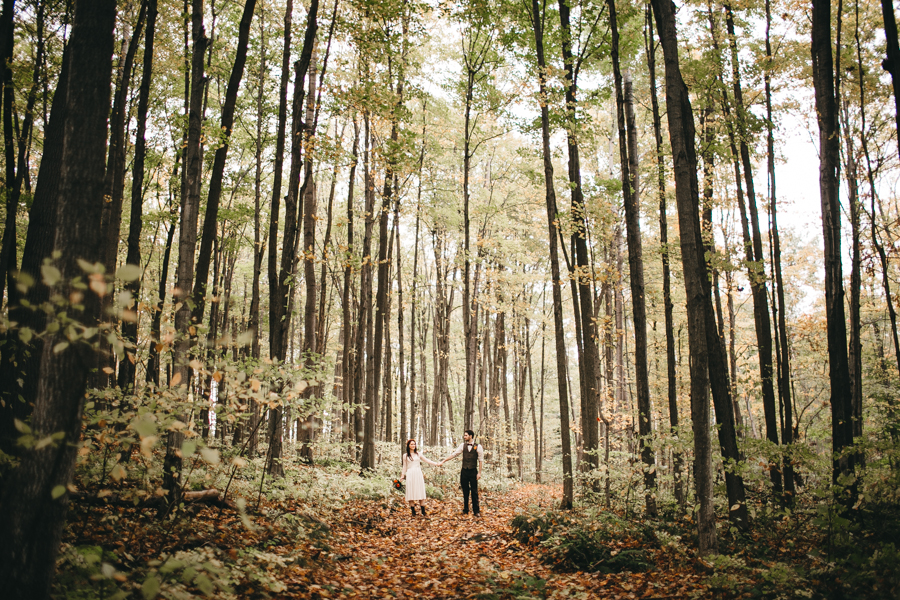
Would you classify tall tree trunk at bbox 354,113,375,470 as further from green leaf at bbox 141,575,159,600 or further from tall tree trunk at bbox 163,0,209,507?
green leaf at bbox 141,575,159,600

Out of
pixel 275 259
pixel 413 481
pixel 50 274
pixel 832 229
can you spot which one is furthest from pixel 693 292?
pixel 413 481

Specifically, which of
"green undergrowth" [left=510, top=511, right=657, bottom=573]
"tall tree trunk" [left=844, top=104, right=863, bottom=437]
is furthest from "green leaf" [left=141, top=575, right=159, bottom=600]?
"tall tree trunk" [left=844, top=104, right=863, bottom=437]

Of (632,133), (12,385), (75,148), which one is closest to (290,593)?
(12,385)

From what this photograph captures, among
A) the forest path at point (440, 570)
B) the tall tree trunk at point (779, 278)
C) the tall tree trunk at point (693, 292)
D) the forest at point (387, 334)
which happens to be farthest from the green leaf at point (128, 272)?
the tall tree trunk at point (779, 278)

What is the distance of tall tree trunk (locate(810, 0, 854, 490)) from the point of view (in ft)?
21.1

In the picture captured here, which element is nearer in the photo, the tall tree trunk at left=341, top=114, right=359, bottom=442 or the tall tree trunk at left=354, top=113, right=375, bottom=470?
the tall tree trunk at left=341, top=114, right=359, bottom=442

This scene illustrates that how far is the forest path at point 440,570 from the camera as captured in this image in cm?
464

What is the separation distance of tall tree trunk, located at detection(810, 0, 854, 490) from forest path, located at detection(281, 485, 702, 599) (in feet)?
12.5

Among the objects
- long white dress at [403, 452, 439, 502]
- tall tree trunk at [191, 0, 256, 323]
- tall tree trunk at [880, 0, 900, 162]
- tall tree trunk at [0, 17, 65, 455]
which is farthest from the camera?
long white dress at [403, 452, 439, 502]

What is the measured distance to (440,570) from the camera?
19.2 ft

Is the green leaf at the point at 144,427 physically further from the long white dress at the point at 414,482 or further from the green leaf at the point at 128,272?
the long white dress at the point at 414,482

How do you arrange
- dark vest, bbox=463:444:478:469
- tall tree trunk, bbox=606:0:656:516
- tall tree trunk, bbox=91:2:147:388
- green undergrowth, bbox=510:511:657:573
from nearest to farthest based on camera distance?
green undergrowth, bbox=510:511:657:573 < tall tree trunk, bbox=91:2:147:388 < tall tree trunk, bbox=606:0:656:516 < dark vest, bbox=463:444:478:469

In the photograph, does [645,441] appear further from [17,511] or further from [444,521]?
[17,511]

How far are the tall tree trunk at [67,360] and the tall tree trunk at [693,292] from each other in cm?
532
